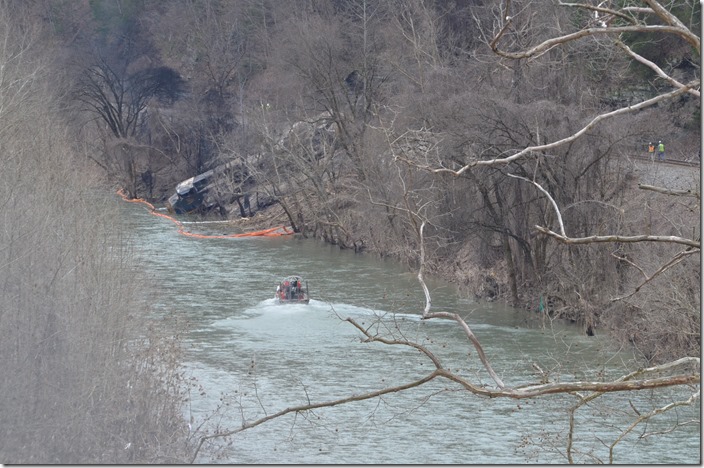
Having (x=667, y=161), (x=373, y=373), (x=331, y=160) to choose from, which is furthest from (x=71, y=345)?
(x=331, y=160)

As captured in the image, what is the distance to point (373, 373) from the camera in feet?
64.2

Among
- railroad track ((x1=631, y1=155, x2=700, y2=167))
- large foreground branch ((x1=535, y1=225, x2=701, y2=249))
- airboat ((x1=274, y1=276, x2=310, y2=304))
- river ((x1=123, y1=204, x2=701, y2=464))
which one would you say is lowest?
river ((x1=123, y1=204, x2=701, y2=464))

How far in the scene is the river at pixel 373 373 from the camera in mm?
15008

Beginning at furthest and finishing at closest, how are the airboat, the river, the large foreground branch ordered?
the airboat → the river → the large foreground branch

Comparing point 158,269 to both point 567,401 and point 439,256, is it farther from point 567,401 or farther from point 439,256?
point 567,401

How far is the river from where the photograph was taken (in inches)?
591

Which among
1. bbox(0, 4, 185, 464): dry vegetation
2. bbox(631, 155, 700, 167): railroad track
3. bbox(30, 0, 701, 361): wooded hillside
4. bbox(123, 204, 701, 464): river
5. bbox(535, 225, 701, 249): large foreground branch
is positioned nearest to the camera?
bbox(535, 225, 701, 249): large foreground branch

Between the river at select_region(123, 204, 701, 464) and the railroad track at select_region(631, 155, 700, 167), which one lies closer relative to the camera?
the river at select_region(123, 204, 701, 464)

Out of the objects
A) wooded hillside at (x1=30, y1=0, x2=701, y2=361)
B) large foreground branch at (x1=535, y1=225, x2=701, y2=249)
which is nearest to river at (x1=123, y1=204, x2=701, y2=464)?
wooded hillside at (x1=30, y1=0, x2=701, y2=361)

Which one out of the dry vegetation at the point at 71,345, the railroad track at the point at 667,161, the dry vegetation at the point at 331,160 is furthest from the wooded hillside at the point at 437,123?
the dry vegetation at the point at 71,345

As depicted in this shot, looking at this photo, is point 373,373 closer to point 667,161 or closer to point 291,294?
point 291,294

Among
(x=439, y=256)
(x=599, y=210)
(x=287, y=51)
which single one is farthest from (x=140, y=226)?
(x=599, y=210)

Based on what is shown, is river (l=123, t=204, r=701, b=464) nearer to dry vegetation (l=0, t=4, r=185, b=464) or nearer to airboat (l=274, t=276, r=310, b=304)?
airboat (l=274, t=276, r=310, b=304)

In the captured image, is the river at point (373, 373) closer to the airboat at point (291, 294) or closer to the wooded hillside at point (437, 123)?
the airboat at point (291, 294)
